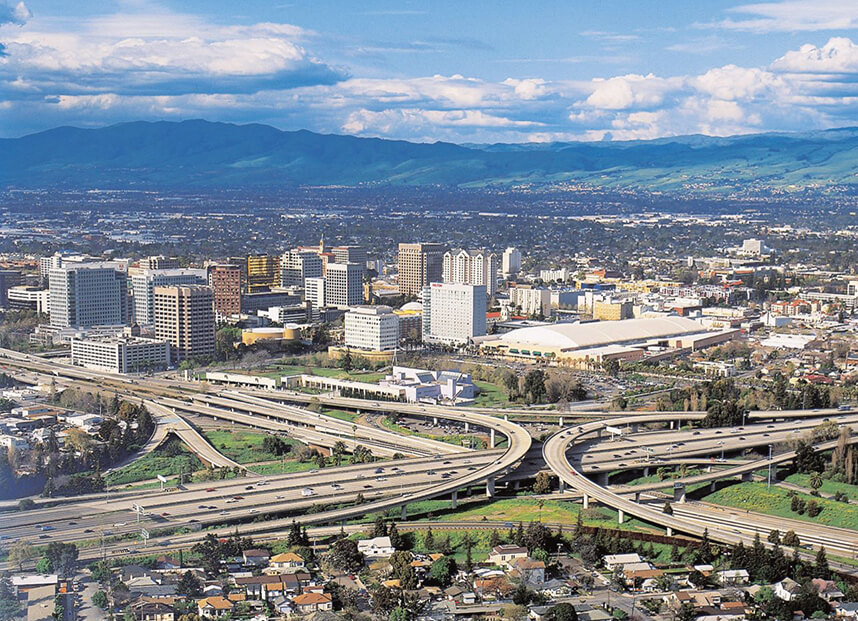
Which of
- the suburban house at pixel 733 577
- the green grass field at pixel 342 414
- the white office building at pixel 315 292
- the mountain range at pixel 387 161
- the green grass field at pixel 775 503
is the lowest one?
the green grass field at pixel 775 503

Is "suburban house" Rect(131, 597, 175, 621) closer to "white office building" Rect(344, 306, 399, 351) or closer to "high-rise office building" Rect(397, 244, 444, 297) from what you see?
"white office building" Rect(344, 306, 399, 351)

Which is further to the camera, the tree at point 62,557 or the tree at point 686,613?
the tree at point 62,557

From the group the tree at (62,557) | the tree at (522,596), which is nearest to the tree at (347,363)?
the tree at (62,557)

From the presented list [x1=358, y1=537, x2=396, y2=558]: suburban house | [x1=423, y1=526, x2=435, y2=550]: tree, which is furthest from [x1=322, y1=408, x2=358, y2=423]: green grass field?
[x1=358, y1=537, x2=396, y2=558]: suburban house

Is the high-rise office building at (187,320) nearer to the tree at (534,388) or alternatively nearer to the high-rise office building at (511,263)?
the tree at (534,388)

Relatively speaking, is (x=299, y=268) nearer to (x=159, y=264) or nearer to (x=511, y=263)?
(x=159, y=264)

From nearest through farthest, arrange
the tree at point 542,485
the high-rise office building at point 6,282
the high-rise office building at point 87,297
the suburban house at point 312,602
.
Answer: the suburban house at point 312,602 → the tree at point 542,485 → the high-rise office building at point 87,297 → the high-rise office building at point 6,282

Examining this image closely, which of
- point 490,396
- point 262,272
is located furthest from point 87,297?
point 490,396
